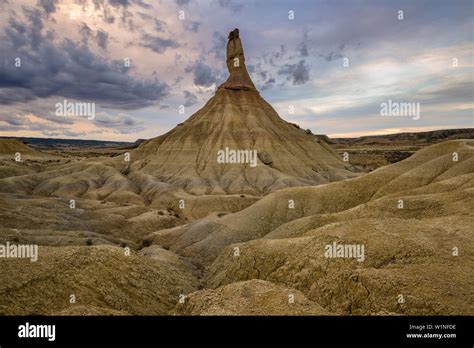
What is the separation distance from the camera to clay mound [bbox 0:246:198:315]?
47.3 feet

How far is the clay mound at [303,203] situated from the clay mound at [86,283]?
10.9m

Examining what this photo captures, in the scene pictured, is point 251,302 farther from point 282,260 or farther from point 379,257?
point 379,257

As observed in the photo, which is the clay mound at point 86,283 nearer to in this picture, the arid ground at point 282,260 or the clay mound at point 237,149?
the arid ground at point 282,260

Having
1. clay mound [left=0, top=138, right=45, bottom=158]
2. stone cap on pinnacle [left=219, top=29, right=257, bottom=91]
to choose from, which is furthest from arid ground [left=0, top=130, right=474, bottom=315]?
clay mound [left=0, top=138, right=45, bottom=158]

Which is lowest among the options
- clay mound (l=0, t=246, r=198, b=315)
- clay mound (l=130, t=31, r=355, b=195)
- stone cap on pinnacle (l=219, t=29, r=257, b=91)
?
clay mound (l=0, t=246, r=198, b=315)

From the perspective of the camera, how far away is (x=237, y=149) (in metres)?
84.6

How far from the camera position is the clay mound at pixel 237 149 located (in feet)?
247

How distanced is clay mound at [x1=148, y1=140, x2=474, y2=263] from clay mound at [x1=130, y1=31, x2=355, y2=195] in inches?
1242

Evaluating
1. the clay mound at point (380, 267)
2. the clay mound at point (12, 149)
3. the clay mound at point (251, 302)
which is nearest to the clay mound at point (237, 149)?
the clay mound at point (380, 267)

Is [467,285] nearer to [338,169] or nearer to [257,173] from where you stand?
[257,173]

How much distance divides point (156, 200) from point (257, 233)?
116ft

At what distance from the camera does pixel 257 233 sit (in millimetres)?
33438

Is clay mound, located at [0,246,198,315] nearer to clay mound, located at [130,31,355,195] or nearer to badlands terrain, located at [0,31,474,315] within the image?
badlands terrain, located at [0,31,474,315]
